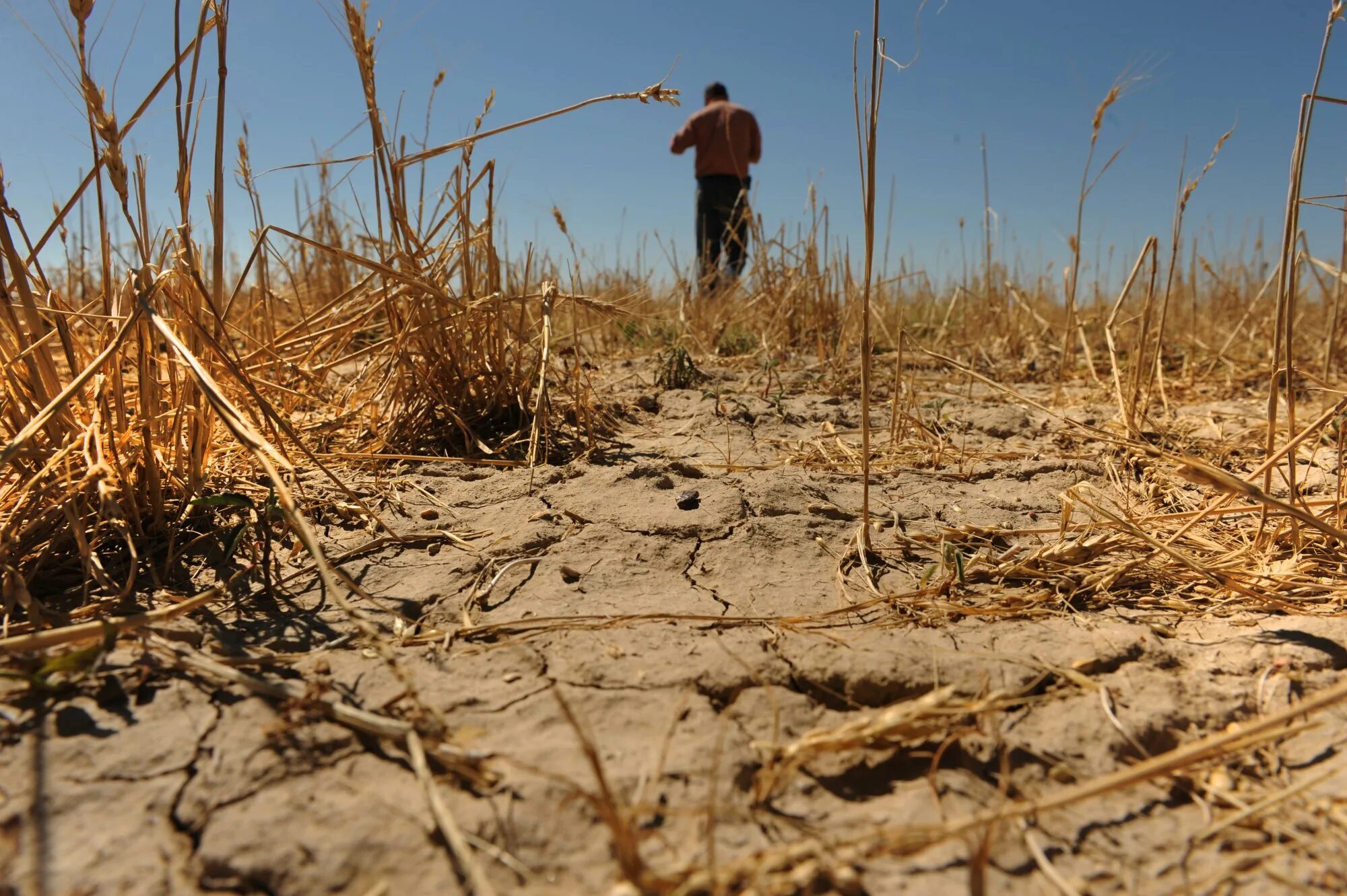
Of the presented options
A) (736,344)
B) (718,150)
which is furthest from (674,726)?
(718,150)

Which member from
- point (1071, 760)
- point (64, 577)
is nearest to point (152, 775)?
point (64, 577)

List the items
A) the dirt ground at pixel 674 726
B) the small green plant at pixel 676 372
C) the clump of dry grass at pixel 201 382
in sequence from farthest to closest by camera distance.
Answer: the small green plant at pixel 676 372, the clump of dry grass at pixel 201 382, the dirt ground at pixel 674 726

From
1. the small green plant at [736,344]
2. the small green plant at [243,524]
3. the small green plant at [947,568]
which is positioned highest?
the small green plant at [736,344]

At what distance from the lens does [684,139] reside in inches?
231

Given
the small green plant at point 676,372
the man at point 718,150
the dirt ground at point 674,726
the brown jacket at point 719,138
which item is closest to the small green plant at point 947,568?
the dirt ground at point 674,726

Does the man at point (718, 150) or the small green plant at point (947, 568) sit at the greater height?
the man at point (718, 150)

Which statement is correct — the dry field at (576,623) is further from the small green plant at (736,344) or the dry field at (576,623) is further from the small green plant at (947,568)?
the small green plant at (736,344)

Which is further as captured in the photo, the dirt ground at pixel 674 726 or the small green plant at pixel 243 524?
the small green plant at pixel 243 524

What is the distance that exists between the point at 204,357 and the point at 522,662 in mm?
955

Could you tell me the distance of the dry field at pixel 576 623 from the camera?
2.57 feet

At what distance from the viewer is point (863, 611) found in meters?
1.27

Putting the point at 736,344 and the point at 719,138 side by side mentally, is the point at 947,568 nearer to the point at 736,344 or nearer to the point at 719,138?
the point at 736,344

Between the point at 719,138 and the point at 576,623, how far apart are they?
5223 mm

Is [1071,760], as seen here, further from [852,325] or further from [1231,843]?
[852,325]
